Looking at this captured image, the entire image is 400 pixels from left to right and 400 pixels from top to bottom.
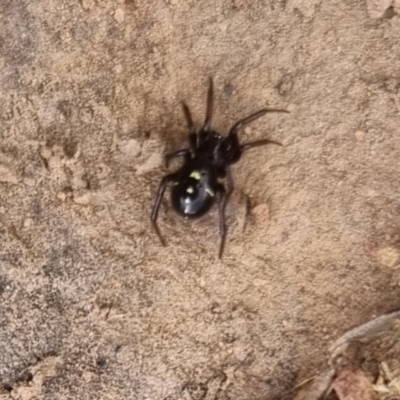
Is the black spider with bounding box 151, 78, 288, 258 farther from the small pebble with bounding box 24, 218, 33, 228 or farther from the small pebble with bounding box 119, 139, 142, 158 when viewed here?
the small pebble with bounding box 24, 218, 33, 228

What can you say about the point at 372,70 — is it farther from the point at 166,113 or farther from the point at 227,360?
the point at 227,360

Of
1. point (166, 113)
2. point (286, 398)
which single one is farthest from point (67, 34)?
point (286, 398)

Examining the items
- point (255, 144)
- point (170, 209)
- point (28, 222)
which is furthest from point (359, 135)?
point (28, 222)

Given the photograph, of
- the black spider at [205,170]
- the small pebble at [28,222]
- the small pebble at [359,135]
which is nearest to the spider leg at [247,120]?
the black spider at [205,170]

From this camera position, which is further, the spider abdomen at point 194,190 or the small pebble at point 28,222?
the small pebble at point 28,222

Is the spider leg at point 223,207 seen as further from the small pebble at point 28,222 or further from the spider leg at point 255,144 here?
the small pebble at point 28,222

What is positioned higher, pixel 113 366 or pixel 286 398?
pixel 113 366

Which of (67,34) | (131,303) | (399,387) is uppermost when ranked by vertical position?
(67,34)
